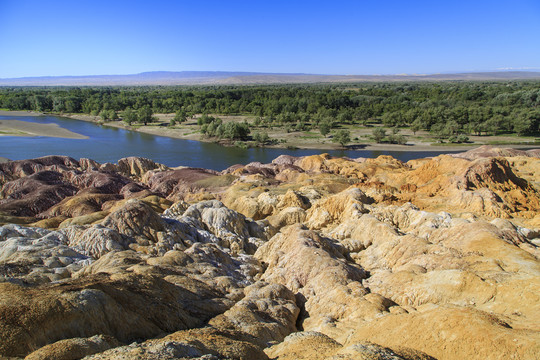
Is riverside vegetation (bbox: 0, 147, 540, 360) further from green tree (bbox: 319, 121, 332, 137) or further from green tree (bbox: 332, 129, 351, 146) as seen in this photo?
green tree (bbox: 319, 121, 332, 137)

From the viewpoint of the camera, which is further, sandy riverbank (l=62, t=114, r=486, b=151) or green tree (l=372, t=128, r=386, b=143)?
green tree (l=372, t=128, r=386, b=143)

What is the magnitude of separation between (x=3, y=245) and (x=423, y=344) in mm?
17779

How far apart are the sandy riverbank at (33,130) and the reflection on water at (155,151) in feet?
13.9

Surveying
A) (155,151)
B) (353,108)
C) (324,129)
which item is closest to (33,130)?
(155,151)

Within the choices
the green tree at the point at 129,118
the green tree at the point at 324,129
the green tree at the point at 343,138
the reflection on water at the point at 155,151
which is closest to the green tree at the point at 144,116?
the green tree at the point at 129,118

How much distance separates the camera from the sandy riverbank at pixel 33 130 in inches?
3509

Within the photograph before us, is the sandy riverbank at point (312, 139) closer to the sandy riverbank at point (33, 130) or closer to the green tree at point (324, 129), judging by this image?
the green tree at point (324, 129)

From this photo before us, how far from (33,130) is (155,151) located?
40131 millimetres

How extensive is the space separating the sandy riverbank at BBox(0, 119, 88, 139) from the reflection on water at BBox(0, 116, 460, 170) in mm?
4228

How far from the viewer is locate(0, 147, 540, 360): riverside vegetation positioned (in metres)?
9.07

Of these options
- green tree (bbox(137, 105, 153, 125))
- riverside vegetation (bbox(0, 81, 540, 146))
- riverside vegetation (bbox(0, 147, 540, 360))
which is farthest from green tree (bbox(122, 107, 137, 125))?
riverside vegetation (bbox(0, 147, 540, 360))

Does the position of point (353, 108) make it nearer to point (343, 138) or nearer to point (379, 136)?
point (379, 136)

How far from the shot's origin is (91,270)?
1521 centimetres

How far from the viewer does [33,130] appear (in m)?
93.9
